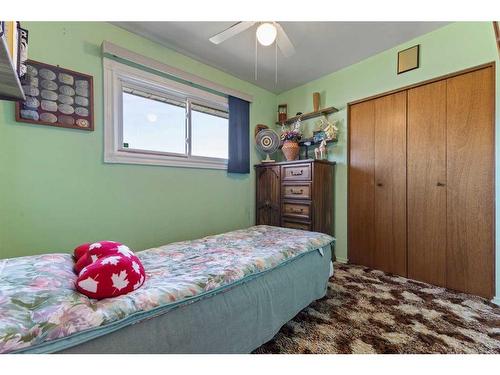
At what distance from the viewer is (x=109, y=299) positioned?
80 cm

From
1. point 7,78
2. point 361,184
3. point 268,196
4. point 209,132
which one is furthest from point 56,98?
point 361,184

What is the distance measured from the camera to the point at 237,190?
10.00 feet

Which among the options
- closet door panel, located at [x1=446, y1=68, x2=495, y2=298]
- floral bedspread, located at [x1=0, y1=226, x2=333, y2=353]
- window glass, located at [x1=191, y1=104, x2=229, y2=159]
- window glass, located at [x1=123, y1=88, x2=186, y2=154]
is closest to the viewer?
floral bedspread, located at [x1=0, y1=226, x2=333, y2=353]

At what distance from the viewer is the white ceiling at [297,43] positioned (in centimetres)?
205

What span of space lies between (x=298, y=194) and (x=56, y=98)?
249cm

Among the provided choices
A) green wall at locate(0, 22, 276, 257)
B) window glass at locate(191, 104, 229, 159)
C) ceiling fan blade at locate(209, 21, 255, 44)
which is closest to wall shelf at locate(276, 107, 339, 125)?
window glass at locate(191, 104, 229, 159)

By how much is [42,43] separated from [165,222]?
179 centimetres

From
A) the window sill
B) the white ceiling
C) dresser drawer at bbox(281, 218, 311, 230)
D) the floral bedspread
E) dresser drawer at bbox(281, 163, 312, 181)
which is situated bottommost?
dresser drawer at bbox(281, 218, 311, 230)

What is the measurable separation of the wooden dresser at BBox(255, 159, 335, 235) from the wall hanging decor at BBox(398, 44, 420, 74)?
1224 mm

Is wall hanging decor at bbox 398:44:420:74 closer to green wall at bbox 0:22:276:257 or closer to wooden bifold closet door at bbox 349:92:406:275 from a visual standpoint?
wooden bifold closet door at bbox 349:92:406:275

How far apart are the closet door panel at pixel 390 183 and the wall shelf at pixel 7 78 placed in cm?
288

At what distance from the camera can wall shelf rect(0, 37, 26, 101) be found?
0.64 metres

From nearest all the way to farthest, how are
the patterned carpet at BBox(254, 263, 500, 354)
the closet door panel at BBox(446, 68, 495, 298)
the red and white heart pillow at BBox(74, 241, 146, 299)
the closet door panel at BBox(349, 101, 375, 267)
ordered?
the red and white heart pillow at BBox(74, 241, 146, 299) → the patterned carpet at BBox(254, 263, 500, 354) → the closet door panel at BBox(446, 68, 495, 298) → the closet door panel at BBox(349, 101, 375, 267)
